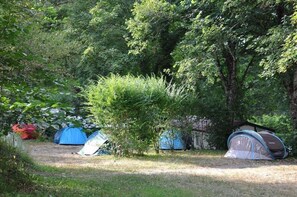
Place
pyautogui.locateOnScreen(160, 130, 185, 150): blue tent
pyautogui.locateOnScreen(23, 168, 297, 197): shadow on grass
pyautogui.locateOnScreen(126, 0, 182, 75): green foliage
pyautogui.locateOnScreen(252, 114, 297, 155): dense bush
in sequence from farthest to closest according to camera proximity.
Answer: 1. pyautogui.locateOnScreen(160, 130, 185, 150): blue tent
2. pyautogui.locateOnScreen(126, 0, 182, 75): green foliage
3. pyautogui.locateOnScreen(252, 114, 297, 155): dense bush
4. pyautogui.locateOnScreen(23, 168, 297, 197): shadow on grass

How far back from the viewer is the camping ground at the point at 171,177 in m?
7.75

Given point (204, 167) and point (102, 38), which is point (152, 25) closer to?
point (102, 38)

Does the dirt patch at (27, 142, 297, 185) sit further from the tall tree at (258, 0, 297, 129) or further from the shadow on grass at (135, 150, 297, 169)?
the tall tree at (258, 0, 297, 129)

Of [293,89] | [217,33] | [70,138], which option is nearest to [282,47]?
[217,33]

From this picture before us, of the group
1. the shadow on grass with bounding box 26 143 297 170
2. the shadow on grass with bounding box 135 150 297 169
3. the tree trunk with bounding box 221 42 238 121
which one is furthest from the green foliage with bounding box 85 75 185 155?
the tree trunk with bounding box 221 42 238 121

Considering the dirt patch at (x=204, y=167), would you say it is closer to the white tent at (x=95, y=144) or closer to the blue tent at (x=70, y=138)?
the white tent at (x=95, y=144)

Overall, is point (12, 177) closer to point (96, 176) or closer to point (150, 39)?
point (96, 176)

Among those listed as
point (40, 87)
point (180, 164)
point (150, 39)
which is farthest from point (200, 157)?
point (40, 87)

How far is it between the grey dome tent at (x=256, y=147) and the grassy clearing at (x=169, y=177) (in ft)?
1.77

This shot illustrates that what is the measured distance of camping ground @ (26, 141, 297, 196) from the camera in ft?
25.4

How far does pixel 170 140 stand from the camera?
16969mm

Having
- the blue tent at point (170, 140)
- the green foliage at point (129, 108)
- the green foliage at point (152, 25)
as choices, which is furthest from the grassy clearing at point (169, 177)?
the green foliage at point (152, 25)

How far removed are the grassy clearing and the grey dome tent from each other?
0.54m

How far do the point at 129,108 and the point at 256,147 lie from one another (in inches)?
189
